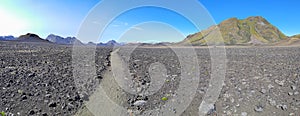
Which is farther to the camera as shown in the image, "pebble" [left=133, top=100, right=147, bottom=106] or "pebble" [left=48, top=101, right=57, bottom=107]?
"pebble" [left=133, top=100, right=147, bottom=106]

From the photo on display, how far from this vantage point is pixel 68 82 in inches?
283

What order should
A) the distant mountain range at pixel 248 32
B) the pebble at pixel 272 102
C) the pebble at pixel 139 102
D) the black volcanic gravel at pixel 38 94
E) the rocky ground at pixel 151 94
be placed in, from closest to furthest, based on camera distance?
the black volcanic gravel at pixel 38 94
the rocky ground at pixel 151 94
the pebble at pixel 272 102
the pebble at pixel 139 102
the distant mountain range at pixel 248 32

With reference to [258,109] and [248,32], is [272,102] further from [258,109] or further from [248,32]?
[248,32]

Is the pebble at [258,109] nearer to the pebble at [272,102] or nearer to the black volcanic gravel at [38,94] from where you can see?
the pebble at [272,102]

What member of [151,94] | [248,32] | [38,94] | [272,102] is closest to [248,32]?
[248,32]

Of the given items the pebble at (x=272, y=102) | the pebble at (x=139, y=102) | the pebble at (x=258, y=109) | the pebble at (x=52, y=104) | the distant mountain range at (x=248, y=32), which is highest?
the distant mountain range at (x=248, y=32)

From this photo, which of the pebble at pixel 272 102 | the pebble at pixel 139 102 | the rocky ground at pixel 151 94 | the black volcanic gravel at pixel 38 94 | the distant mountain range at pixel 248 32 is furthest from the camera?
the distant mountain range at pixel 248 32

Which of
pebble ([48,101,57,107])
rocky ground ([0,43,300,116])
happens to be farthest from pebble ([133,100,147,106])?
pebble ([48,101,57,107])

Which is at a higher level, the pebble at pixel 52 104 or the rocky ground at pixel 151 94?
the rocky ground at pixel 151 94

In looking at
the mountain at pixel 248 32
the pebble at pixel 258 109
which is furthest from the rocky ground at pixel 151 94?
the mountain at pixel 248 32

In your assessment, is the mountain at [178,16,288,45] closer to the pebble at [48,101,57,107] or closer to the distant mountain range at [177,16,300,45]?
the distant mountain range at [177,16,300,45]

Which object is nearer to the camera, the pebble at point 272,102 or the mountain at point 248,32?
the pebble at point 272,102

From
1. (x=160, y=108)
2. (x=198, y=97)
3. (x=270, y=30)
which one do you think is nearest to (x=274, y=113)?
(x=198, y=97)

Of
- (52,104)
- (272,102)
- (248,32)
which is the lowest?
(52,104)
